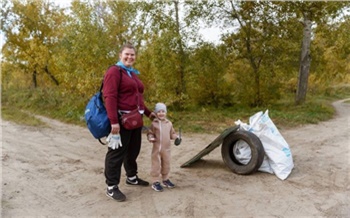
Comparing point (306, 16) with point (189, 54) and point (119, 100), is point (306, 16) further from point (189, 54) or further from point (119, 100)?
point (119, 100)

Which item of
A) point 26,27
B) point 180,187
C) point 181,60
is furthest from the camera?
point 26,27

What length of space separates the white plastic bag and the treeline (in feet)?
14.4

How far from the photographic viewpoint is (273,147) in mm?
4355

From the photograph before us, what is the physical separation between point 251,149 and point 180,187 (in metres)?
1.12

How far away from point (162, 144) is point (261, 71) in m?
8.10

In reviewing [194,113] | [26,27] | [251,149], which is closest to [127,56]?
[251,149]

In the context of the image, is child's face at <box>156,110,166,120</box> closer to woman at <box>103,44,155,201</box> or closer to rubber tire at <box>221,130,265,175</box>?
woman at <box>103,44,155,201</box>

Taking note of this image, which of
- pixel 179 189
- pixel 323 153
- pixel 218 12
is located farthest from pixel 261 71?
pixel 179 189

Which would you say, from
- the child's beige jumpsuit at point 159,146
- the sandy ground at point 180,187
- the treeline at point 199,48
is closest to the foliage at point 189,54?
the treeline at point 199,48

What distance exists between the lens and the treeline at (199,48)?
337 inches

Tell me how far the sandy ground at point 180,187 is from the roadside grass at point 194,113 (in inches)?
83.2

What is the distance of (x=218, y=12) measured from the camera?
11000 mm

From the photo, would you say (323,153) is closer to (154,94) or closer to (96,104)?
(96,104)

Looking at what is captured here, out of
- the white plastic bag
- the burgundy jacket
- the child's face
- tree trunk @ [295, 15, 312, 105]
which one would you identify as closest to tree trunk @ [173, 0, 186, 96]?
tree trunk @ [295, 15, 312, 105]
